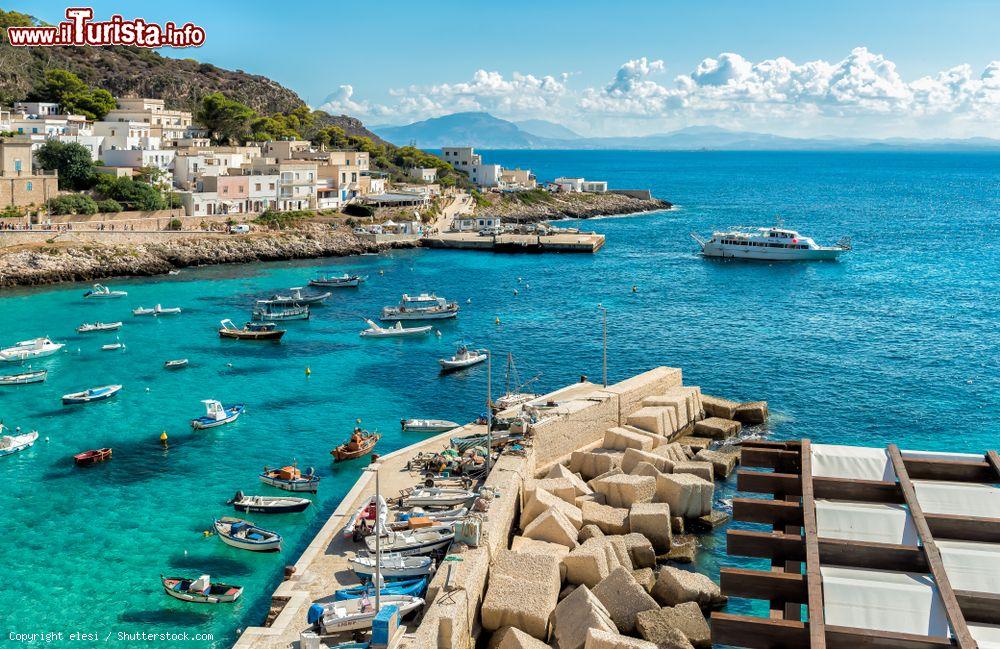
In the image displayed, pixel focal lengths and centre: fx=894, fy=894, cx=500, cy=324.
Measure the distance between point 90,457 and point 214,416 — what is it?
17.6 feet

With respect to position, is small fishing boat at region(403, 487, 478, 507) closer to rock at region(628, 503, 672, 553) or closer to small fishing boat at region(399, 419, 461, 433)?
rock at region(628, 503, 672, 553)

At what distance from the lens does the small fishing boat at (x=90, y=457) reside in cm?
3133

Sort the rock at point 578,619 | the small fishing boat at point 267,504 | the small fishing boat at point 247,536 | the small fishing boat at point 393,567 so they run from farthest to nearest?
the small fishing boat at point 267,504
the small fishing boat at point 247,536
the small fishing boat at point 393,567
the rock at point 578,619

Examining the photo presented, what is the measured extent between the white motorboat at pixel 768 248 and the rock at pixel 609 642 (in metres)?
72.8

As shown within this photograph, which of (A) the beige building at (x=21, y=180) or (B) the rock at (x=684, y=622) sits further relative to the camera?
(A) the beige building at (x=21, y=180)

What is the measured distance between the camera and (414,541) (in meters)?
23.0

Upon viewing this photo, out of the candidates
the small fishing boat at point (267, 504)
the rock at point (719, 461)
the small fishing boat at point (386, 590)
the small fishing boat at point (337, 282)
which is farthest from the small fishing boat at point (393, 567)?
the small fishing boat at point (337, 282)

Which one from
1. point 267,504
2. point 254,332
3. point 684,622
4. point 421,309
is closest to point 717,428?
point 684,622

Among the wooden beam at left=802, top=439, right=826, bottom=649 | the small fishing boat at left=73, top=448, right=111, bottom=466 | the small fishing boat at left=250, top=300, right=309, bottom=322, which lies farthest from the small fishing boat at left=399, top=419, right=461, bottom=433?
the wooden beam at left=802, top=439, right=826, bottom=649

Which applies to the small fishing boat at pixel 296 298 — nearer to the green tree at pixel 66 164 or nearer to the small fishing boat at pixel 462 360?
the small fishing boat at pixel 462 360

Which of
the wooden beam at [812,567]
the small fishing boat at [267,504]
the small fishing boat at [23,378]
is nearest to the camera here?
the wooden beam at [812,567]

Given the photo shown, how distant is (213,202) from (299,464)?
57295 mm

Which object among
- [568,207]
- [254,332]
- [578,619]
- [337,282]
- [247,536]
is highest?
[568,207]

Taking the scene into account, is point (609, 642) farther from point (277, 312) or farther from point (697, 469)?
point (277, 312)
